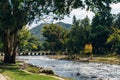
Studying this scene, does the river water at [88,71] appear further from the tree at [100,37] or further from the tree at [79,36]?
the tree at [79,36]

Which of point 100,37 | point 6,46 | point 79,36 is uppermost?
point 79,36

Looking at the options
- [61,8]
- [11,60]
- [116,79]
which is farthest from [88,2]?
[11,60]

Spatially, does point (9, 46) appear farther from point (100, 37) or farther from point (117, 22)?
point (117, 22)

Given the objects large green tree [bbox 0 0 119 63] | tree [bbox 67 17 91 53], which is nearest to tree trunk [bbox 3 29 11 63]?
large green tree [bbox 0 0 119 63]

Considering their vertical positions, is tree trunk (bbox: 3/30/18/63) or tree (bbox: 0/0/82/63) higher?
tree (bbox: 0/0/82/63)

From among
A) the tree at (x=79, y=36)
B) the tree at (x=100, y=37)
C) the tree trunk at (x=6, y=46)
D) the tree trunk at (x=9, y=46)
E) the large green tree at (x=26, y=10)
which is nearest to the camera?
the large green tree at (x=26, y=10)

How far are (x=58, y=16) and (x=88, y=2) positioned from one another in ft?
26.7

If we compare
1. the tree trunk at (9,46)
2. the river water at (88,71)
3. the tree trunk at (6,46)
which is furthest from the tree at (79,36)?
the tree trunk at (6,46)

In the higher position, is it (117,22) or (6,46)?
(117,22)

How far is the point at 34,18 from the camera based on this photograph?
58.9 m

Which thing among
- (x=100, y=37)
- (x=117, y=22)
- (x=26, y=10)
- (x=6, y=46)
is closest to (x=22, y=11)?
(x=26, y=10)

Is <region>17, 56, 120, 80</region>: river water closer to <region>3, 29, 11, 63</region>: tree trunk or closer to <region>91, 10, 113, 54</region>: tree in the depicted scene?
<region>3, 29, 11, 63</region>: tree trunk

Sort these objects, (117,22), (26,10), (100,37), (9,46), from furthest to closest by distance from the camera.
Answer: (117,22)
(100,37)
(9,46)
(26,10)

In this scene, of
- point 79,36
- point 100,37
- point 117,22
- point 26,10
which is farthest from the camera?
point 117,22
